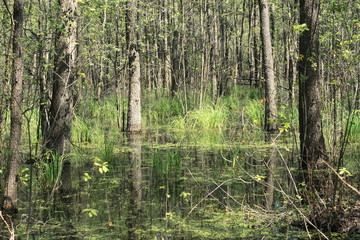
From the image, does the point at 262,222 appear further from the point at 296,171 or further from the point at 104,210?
the point at 296,171

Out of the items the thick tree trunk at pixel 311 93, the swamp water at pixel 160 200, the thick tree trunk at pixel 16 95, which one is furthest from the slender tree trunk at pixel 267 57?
the thick tree trunk at pixel 16 95

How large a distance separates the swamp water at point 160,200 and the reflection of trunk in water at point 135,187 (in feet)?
0.04

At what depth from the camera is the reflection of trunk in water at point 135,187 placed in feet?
14.2

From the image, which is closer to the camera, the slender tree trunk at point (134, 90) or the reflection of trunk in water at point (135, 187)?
the reflection of trunk in water at point (135, 187)

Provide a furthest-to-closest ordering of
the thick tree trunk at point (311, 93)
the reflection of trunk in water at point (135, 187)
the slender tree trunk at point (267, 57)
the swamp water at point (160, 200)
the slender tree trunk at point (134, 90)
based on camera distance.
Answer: the slender tree trunk at point (134, 90)
the slender tree trunk at point (267, 57)
the thick tree trunk at point (311, 93)
the reflection of trunk in water at point (135, 187)
the swamp water at point (160, 200)

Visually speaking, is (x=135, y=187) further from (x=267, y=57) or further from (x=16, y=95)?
(x=267, y=57)

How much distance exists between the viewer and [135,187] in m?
5.86

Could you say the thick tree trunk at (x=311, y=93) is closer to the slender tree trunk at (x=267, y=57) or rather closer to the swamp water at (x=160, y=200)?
the swamp water at (x=160, y=200)

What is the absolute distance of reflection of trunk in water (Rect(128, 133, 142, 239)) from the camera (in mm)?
4320

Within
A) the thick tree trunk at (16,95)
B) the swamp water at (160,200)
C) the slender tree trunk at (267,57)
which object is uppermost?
the slender tree trunk at (267,57)

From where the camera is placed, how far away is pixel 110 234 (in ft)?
13.3

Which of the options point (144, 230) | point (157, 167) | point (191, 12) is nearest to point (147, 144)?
point (157, 167)

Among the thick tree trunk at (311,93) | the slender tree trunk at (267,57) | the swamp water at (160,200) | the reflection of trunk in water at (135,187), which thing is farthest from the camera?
the slender tree trunk at (267,57)

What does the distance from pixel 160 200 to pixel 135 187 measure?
2.44ft
